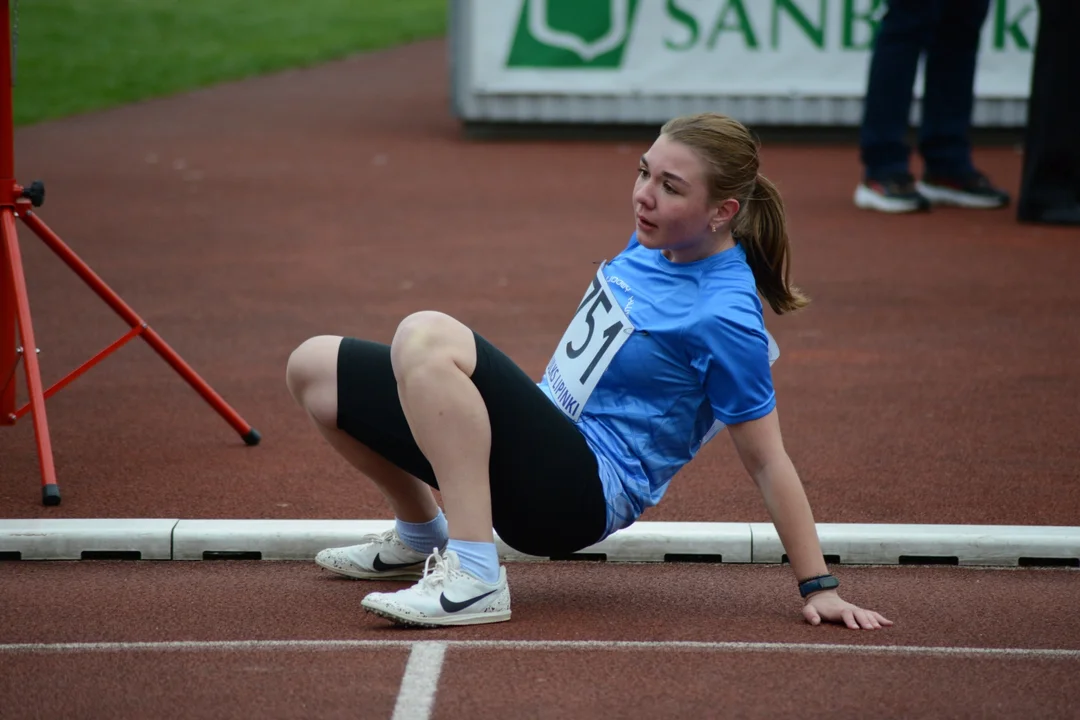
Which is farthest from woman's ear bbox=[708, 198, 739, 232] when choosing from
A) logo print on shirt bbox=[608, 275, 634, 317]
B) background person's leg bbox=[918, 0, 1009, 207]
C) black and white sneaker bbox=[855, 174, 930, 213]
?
black and white sneaker bbox=[855, 174, 930, 213]

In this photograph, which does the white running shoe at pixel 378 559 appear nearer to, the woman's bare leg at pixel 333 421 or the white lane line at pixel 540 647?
the woman's bare leg at pixel 333 421

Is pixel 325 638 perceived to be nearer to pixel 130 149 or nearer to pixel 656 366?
pixel 656 366

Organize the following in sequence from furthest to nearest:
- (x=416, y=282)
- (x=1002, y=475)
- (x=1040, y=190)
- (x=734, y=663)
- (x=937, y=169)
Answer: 1. (x=937, y=169)
2. (x=1040, y=190)
3. (x=416, y=282)
4. (x=1002, y=475)
5. (x=734, y=663)

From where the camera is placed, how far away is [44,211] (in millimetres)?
10164

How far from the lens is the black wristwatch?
365cm

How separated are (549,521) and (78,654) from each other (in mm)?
1092

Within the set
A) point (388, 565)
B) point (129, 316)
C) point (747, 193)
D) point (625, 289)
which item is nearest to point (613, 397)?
point (625, 289)

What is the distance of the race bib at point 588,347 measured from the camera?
370 centimetres

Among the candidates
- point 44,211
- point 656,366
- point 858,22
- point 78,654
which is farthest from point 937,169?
point 78,654

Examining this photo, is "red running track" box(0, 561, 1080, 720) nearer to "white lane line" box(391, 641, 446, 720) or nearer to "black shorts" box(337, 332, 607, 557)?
"white lane line" box(391, 641, 446, 720)

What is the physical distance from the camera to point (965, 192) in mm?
10594

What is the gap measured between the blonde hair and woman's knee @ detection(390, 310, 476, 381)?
2.15 feet

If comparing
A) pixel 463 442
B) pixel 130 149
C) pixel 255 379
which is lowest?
pixel 130 149

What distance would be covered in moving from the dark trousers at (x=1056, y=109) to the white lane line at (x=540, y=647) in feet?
21.1
